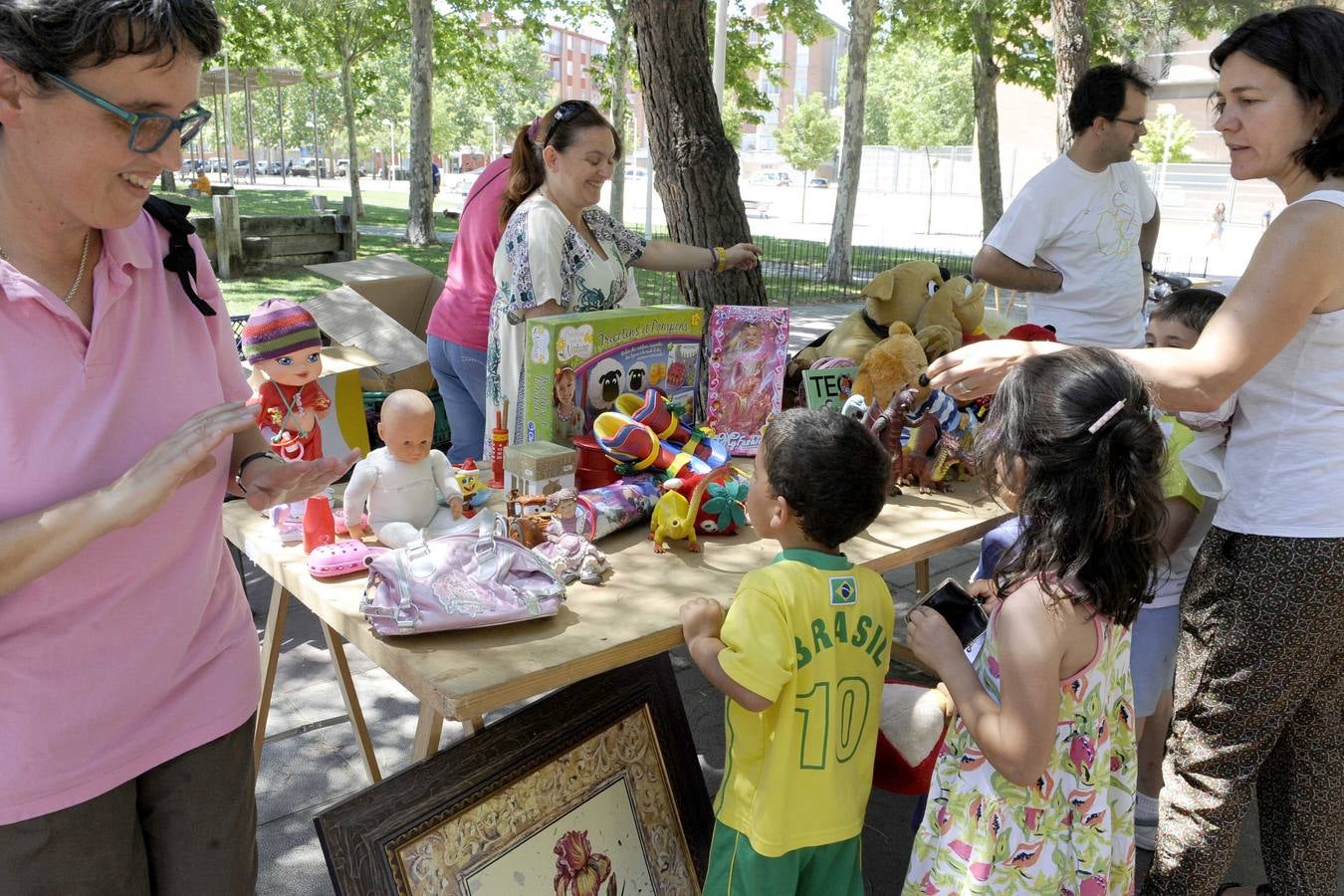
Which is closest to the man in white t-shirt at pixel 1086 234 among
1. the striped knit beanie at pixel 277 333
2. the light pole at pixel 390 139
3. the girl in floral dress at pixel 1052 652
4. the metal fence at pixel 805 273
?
the girl in floral dress at pixel 1052 652

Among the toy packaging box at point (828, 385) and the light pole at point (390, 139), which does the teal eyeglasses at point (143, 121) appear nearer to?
the toy packaging box at point (828, 385)

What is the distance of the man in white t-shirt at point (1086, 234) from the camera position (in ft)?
11.3

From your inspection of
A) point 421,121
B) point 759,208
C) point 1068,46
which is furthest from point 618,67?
point 759,208

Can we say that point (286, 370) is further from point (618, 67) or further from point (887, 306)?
point (618, 67)

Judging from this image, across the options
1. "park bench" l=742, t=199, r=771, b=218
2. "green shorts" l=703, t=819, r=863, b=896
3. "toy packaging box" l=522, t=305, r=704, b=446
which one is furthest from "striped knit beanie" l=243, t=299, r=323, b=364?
"park bench" l=742, t=199, r=771, b=218

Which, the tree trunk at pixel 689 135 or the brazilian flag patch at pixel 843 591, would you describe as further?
the tree trunk at pixel 689 135

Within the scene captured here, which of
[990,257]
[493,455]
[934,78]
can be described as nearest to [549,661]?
[493,455]

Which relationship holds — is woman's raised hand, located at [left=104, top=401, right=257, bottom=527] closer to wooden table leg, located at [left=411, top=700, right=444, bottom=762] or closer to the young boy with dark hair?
wooden table leg, located at [left=411, top=700, right=444, bottom=762]

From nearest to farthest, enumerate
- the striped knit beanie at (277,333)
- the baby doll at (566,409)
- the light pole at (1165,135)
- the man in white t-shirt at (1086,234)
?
the striped knit beanie at (277,333)
the baby doll at (566,409)
the man in white t-shirt at (1086,234)
the light pole at (1165,135)

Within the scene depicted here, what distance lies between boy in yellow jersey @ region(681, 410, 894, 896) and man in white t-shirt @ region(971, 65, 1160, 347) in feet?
6.20

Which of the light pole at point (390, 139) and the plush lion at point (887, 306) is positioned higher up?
the light pole at point (390, 139)

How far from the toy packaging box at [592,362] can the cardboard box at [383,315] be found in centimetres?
75

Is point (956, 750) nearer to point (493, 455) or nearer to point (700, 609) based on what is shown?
point (700, 609)

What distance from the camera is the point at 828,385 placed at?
2.94m
